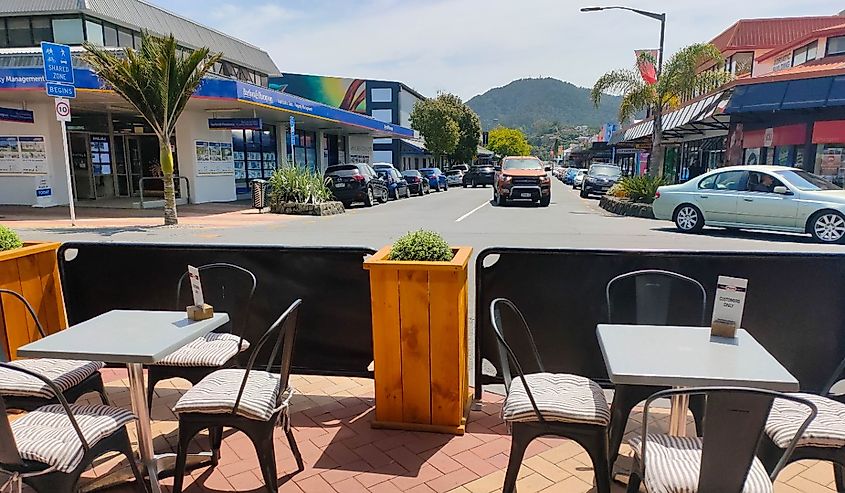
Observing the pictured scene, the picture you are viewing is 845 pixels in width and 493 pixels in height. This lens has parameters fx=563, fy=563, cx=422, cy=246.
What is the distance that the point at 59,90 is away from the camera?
13141mm

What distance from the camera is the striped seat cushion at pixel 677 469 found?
219 centimetres

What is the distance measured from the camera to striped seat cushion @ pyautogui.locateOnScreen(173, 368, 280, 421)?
2.83 meters

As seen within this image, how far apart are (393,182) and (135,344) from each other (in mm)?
23778

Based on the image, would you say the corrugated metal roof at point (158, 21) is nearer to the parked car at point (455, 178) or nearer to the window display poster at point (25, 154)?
the window display poster at point (25, 154)

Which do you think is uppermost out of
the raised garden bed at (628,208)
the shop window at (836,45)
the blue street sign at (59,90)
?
the shop window at (836,45)

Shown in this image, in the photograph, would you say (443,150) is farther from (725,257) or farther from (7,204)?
(725,257)

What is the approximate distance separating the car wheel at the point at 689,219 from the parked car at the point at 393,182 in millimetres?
14318

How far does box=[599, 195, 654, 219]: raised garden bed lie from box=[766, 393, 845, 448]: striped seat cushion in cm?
1518

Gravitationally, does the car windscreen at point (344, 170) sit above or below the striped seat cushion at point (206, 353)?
above

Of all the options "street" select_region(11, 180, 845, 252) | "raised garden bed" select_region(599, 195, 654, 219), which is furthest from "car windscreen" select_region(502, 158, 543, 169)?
"street" select_region(11, 180, 845, 252)

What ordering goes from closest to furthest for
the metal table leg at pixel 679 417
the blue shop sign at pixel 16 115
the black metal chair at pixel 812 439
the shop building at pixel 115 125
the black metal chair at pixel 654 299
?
the black metal chair at pixel 812 439
the metal table leg at pixel 679 417
the black metal chair at pixel 654 299
the blue shop sign at pixel 16 115
the shop building at pixel 115 125

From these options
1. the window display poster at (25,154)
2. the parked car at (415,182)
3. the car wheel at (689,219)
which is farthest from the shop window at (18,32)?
the car wheel at (689,219)

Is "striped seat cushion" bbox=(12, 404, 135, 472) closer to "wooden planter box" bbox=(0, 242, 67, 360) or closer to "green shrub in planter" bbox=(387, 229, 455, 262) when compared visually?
"wooden planter box" bbox=(0, 242, 67, 360)

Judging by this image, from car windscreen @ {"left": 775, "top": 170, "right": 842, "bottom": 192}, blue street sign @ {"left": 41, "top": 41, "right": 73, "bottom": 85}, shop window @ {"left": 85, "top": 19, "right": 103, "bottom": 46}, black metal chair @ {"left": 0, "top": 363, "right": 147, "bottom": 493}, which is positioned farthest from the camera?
shop window @ {"left": 85, "top": 19, "right": 103, "bottom": 46}
